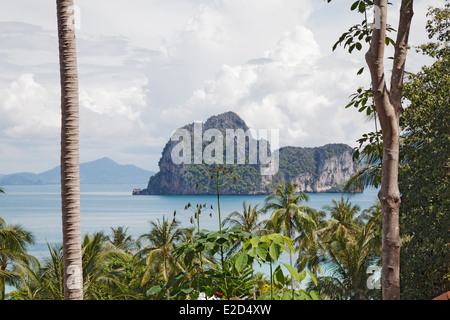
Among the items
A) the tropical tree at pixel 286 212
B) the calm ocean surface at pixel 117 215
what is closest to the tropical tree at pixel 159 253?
the tropical tree at pixel 286 212

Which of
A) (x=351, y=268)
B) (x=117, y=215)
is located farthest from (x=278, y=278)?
(x=117, y=215)

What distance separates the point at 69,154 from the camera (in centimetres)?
316

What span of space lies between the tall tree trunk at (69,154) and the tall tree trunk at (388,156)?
6.23 ft

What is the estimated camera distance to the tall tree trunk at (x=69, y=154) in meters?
3.12

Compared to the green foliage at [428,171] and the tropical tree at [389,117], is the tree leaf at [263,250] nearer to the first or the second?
the tropical tree at [389,117]

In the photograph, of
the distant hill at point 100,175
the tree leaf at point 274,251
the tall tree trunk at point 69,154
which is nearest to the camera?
the tree leaf at point 274,251

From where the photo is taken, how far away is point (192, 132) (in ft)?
310

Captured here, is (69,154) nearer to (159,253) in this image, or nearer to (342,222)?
(159,253)

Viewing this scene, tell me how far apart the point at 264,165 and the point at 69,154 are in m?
88.4

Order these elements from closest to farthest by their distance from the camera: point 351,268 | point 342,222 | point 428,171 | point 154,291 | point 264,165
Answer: point 154,291
point 428,171
point 351,268
point 342,222
point 264,165

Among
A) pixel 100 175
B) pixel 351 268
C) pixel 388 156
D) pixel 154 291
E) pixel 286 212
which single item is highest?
pixel 100 175
